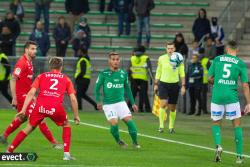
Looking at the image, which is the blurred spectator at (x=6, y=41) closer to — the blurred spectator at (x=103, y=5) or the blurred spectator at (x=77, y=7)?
the blurred spectator at (x=77, y=7)

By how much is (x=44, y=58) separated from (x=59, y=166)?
706 inches

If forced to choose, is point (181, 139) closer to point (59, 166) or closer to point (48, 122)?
point (48, 122)

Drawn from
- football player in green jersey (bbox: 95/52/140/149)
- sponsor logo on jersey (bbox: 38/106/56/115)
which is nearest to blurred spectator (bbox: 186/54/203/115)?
football player in green jersey (bbox: 95/52/140/149)

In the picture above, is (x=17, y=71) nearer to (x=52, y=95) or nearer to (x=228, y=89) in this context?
(x=52, y=95)

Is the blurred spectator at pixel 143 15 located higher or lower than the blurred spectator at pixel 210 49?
higher

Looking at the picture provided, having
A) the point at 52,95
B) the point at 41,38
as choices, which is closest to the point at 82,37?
the point at 41,38

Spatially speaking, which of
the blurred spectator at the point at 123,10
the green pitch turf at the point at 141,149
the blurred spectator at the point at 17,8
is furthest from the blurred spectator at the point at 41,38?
the green pitch turf at the point at 141,149

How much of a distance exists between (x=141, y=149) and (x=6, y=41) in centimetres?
1620

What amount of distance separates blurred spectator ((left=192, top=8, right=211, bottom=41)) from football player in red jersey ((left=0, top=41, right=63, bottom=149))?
17.3 meters

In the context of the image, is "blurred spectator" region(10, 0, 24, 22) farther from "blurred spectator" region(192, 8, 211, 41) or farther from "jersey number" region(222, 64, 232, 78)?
"jersey number" region(222, 64, 232, 78)

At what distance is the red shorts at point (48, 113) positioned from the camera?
1742cm

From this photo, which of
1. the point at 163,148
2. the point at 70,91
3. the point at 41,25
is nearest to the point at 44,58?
the point at 41,25

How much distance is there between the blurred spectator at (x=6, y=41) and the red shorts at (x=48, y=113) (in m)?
18.3

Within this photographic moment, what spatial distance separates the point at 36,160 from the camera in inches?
685
